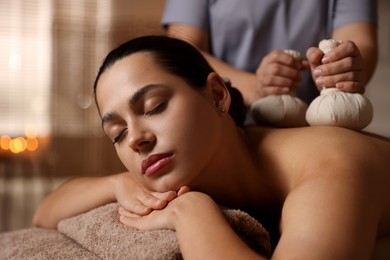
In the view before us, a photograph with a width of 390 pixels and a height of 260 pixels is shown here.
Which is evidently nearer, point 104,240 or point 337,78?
point 104,240

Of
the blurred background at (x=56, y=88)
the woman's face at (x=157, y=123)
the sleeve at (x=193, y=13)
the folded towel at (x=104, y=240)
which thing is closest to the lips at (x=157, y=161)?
the woman's face at (x=157, y=123)

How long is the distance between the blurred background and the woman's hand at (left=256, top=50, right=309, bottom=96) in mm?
1495

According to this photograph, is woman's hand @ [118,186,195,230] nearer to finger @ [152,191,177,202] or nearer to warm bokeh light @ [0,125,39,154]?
finger @ [152,191,177,202]

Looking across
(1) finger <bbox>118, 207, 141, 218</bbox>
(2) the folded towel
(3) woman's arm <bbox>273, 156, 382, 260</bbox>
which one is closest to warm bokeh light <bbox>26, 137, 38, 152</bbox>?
(2) the folded towel

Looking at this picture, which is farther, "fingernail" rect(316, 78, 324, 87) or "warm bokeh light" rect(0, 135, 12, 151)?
"warm bokeh light" rect(0, 135, 12, 151)

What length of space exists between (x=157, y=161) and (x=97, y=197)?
0.31m

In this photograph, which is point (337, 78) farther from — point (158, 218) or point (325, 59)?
point (158, 218)

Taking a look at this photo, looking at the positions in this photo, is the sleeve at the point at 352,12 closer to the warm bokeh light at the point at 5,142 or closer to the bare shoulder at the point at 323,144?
the bare shoulder at the point at 323,144

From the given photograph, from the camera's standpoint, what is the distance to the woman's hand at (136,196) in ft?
3.15

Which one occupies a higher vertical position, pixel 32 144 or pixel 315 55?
pixel 315 55

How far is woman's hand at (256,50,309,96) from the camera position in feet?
4.03

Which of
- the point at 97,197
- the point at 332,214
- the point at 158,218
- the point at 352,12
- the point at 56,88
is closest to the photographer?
the point at 332,214

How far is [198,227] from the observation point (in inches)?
32.0

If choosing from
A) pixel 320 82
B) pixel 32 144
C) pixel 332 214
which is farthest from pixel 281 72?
pixel 32 144
